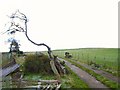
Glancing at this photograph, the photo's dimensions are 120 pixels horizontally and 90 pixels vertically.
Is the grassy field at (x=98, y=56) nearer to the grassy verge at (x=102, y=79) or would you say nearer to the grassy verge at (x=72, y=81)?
the grassy verge at (x=102, y=79)

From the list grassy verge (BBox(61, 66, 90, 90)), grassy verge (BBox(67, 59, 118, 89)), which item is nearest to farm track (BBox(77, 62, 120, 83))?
grassy verge (BBox(67, 59, 118, 89))

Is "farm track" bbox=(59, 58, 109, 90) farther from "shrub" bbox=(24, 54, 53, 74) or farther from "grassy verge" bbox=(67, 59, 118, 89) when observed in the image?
"shrub" bbox=(24, 54, 53, 74)

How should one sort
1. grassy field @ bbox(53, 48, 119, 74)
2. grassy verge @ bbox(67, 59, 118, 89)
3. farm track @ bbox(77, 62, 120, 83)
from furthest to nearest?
1. grassy field @ bbox(53, 48, 119, 74)
2. farm track @ bbox(77, 62, 120, 83)
3. grassy verge @ bbox(67, 59, 118, 89)

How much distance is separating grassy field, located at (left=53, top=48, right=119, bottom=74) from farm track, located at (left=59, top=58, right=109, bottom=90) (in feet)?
0.67

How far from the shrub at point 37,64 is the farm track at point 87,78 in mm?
435

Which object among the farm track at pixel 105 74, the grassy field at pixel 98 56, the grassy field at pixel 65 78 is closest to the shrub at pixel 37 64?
the grassy field at pixel 65 78

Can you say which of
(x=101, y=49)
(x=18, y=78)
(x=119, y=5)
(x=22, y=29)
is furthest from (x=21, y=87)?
(x=119, y=5)

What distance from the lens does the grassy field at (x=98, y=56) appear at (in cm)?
534

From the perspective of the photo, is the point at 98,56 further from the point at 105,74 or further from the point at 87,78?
the point at 87,78

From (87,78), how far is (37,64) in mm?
1065

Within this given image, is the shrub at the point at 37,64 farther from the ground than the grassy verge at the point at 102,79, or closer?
farther from the ground

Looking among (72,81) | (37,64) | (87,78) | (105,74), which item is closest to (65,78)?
(72,81)

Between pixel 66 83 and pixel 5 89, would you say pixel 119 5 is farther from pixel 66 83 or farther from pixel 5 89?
pixel 5 89

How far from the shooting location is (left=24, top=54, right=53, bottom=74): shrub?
17.7 ft
